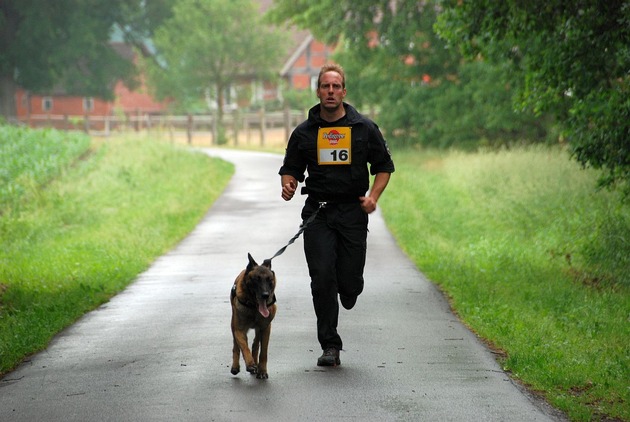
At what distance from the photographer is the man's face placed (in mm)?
8062

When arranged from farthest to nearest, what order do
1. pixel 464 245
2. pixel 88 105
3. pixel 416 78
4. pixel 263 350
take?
pixel 88 105 < pixel 416 78 < pixel 464 245 < pixel 263 350

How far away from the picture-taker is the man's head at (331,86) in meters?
8.06

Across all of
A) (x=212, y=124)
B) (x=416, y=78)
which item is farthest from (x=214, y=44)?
(x=416, y=78)

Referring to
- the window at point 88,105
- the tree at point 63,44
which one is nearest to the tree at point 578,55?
the tree at point 63,44

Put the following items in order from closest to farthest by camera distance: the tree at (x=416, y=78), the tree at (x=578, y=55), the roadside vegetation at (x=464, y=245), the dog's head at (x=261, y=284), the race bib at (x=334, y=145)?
the dog's head at (x=261, y=284) < the race bib at (x=334, y=145) < the roadside vegetation at (x=464, y=245) < the tree at (x=578, y=55) < the tree at (x=416, y=78)

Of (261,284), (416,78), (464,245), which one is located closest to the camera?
(261,284)

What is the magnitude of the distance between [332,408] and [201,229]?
13.6m

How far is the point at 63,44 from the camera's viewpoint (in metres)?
63.5

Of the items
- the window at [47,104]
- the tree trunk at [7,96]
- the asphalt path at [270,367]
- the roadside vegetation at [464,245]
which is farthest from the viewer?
the window at [47,104]

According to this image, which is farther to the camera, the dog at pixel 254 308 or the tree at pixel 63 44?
the tree at pixel 63 44

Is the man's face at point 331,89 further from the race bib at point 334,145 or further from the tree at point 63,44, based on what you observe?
the tree at point 63,44

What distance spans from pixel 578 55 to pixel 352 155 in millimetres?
6650

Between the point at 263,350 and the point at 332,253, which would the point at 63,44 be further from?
the point at 263,350

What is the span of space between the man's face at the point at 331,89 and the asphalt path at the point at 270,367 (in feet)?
6.21
